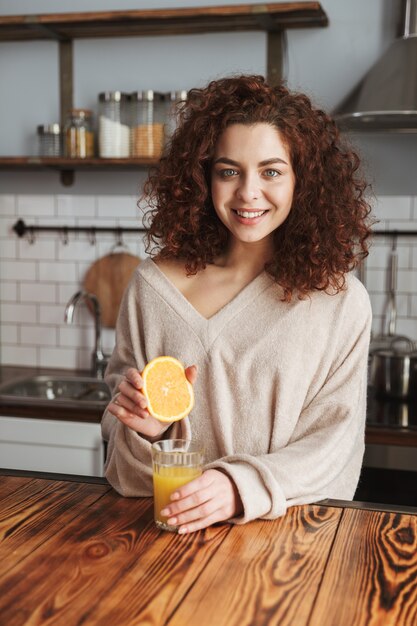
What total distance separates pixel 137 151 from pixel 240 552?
217 cm

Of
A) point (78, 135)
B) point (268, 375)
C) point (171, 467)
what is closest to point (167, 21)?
point (78, 135)

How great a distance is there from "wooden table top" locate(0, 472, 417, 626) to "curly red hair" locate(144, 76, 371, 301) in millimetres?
522

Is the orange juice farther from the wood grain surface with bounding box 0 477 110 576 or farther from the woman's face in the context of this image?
the woman's face

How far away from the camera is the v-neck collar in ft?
5.47

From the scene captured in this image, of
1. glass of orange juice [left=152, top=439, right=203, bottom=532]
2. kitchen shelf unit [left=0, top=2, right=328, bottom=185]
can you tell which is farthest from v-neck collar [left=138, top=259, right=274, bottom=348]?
kitchen shelf unit [left=0, top=2, right=328, bottom=185]

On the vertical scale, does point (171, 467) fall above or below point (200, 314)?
below

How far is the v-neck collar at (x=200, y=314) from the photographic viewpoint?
65.6 inches

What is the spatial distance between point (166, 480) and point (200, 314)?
1.54 feet

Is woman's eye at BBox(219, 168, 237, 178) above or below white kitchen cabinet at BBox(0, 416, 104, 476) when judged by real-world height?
above

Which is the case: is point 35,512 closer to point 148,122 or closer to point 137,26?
point 148,122

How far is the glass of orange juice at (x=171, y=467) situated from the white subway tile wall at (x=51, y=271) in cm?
209

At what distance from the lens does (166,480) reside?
4.27 ft

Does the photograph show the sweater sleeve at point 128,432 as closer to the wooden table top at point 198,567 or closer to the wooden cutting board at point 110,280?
the wooden table top at point 198,567

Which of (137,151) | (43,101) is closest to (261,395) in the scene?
(137,151)
